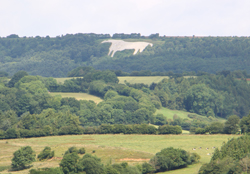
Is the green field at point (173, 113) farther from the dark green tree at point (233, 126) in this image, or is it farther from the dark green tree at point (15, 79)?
the dark green tree at point (15, 79)

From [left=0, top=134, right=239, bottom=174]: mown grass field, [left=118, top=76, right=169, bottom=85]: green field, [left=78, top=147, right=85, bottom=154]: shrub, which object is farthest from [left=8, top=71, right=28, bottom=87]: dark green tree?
[left=78, top=147, right=85, bottom=154]: shrub

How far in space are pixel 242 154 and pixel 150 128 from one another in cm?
3230

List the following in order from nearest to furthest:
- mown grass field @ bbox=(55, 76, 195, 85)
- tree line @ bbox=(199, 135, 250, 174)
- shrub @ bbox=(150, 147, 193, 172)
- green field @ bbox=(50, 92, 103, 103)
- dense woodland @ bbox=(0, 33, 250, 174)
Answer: tree line @ bbox=(199, 135, 250, 174) → dense woodland @ bbox=(0, 33, 250, 174) → shrub @ bbox=(150, 147, 193, 172) → green field @ bbox=(50, 92, 103, 103) → mown grass field @ bbox=(55, 76, 195, 85)

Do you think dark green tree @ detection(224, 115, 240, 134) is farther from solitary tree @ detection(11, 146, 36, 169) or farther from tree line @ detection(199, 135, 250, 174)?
solitary tree @ detection(11, 146, 36, 169)

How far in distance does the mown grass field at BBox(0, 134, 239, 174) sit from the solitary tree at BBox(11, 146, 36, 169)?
128 centimetres

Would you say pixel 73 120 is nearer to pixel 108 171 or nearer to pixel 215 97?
pixel 108 171

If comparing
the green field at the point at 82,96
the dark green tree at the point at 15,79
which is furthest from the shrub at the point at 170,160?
the dark green tree at the point at 15,79

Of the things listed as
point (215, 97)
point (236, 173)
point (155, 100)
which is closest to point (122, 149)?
point (236, 173)

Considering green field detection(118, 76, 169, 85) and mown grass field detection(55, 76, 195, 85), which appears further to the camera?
green field detection(118, 76, 169, 85)

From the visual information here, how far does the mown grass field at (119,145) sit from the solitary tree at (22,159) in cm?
128

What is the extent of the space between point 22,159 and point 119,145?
18.0m

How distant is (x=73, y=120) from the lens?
10319cm

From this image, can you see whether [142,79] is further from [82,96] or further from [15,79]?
[15,79]

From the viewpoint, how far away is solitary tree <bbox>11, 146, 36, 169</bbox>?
2510 inches
